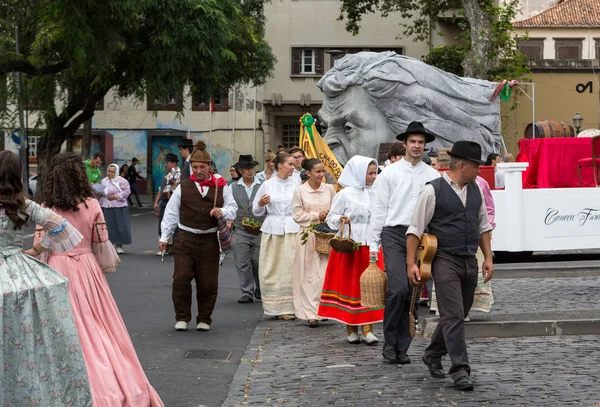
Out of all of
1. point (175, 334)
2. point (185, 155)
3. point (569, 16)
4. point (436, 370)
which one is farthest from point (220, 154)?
point (436, 370)

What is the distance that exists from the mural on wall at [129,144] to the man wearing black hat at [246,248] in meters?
38.7

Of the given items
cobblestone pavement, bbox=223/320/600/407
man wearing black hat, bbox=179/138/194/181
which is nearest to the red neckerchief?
cobblestone pavement, bbox=223/320/600/407

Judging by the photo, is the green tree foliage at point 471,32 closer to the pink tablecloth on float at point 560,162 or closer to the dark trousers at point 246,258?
the pink tablecloth on float at point 560,162

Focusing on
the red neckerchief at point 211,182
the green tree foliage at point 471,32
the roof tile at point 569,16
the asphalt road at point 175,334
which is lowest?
the asphalt road at point 175,334

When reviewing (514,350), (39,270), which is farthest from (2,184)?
(514,350)

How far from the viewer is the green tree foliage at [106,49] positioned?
91.5 feet

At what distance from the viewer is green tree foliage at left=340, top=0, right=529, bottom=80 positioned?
34656 millimetres

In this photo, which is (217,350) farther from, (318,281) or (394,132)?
(394,132)

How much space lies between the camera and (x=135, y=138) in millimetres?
52125

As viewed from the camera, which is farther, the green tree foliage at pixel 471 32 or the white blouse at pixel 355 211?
the green tree foliage at pixel 471 32

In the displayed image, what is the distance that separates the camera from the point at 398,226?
8.65 meters

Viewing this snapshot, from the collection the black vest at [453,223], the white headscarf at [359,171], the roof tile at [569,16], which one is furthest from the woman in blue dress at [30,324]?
the roof tile at [569,16]

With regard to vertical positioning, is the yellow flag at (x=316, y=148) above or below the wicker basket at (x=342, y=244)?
above

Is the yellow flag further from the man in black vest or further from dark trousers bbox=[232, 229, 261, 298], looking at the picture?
the man in black vest
